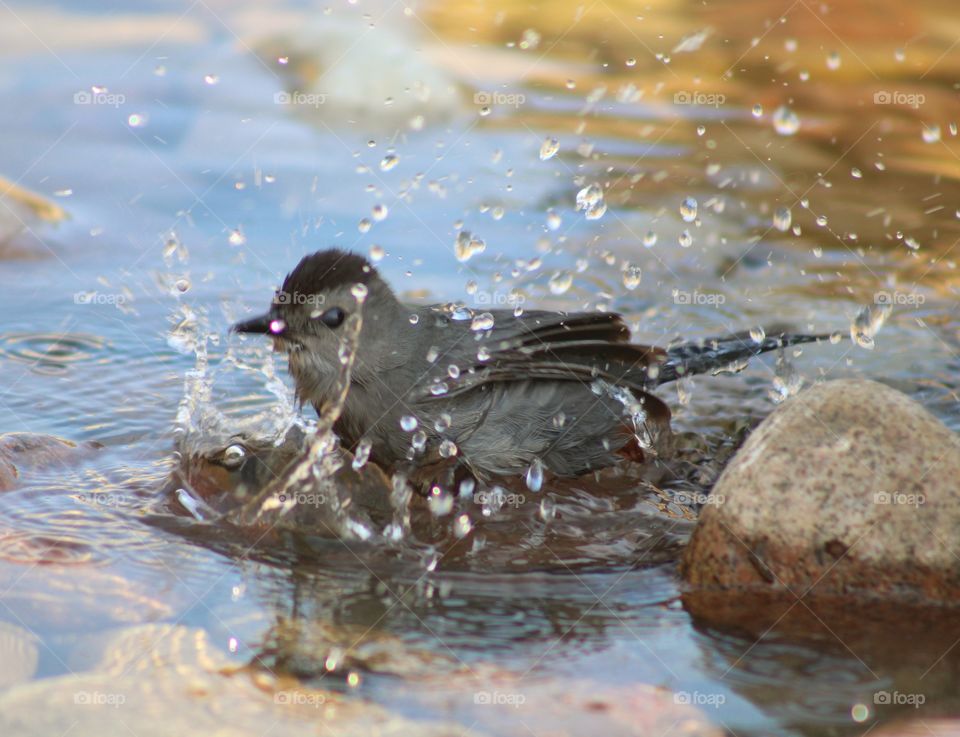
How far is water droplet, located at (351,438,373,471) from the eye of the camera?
5039mm

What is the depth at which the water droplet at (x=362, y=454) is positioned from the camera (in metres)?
5.04

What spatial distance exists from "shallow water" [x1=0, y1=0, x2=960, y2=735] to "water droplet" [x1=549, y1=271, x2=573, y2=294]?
5 centimetres

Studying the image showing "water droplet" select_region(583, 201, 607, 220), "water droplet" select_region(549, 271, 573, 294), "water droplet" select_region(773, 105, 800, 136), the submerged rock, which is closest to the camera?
the submerged rock

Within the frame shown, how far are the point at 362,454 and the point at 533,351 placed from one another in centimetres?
89

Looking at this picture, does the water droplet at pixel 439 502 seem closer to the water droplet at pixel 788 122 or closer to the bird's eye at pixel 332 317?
the bird's eye at pixel 332 317

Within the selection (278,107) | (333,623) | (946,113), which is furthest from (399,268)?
(946,113)

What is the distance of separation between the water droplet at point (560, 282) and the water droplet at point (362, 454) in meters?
2.74

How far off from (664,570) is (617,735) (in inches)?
43.7

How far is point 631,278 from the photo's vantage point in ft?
25.3

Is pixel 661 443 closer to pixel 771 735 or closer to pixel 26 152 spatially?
pixel 771 735

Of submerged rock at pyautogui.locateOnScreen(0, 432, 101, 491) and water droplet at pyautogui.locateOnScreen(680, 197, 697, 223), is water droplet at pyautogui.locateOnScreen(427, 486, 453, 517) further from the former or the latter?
water droplet at pyautogui.locateOnScreen(680, 197, 697, 223)

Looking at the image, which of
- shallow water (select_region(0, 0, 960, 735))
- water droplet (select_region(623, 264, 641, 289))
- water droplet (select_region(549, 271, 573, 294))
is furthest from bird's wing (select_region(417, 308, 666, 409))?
water droplet (select_region(623, 264, 641, 289))

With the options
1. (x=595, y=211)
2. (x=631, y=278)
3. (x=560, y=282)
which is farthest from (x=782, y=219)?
(x=560, y=282)

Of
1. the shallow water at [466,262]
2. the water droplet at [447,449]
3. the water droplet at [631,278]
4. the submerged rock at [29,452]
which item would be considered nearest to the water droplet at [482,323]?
the water droplet at [447,449]
